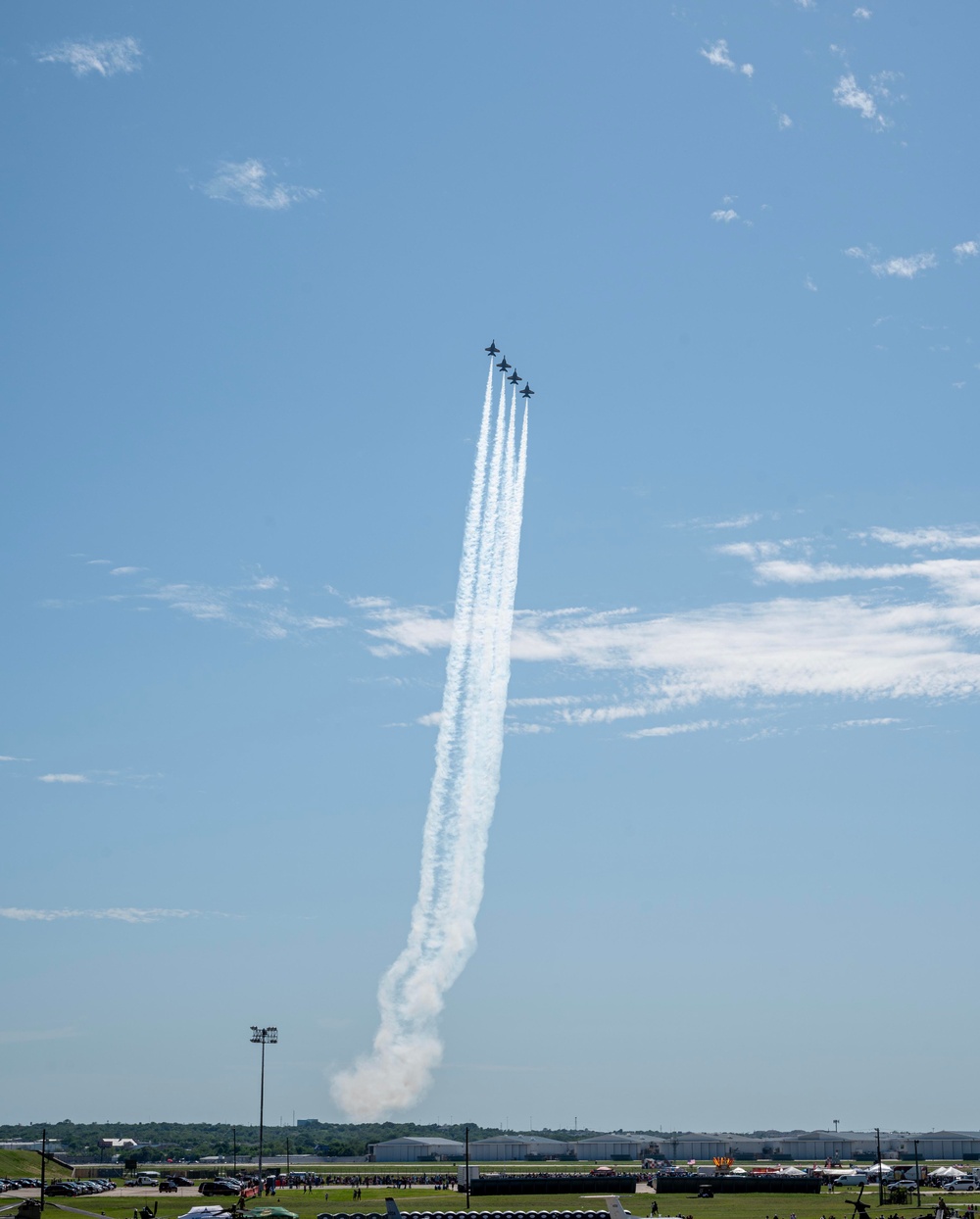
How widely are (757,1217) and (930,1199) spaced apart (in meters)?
23.9

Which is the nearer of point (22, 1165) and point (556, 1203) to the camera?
A: point (556, 1203)

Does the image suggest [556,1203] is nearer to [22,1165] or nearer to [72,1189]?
[72,1189]

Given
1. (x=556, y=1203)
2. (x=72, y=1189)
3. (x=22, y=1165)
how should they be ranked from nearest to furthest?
1. (x=556, y=1203)
2. (x=72, y=1189)
3. (x=22, y=1165)

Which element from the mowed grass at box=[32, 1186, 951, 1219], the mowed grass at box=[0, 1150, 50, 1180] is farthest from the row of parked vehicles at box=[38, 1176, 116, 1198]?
the mowed grass at box=[0, 1150, 50, 1180]

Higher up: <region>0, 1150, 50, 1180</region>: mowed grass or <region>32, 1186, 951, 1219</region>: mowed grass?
<region>32, 1186, 951, 1219</region>: mowed grass

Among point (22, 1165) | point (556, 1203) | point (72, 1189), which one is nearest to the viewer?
point (556, 1203)

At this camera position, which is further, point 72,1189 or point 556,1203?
point 72,1189

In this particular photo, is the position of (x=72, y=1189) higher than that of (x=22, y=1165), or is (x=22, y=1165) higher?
(x=72, y=1189)

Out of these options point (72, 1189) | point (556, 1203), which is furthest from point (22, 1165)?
point (556, 1203)

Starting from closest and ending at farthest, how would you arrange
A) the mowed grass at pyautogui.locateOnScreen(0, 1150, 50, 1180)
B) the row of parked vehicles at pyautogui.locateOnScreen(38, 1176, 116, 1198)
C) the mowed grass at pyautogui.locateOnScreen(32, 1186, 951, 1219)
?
the mowed grass at pyautogui.locateOnScreen(32, 1186, 951, 1219), the row of parked vehicles at pyautogui.locateOnScreen(38, 1176, 116, 1198), the mowed grass at pyautogui.locateOnScreen(0, 1150, 50, 1180)

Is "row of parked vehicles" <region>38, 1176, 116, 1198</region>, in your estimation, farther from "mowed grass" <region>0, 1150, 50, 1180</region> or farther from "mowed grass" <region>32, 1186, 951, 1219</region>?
"mowed grass" <region>0, 1150, 50, 1180</region>

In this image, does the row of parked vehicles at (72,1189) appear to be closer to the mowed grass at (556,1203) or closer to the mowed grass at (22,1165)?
the mowed grass at (556,1203)

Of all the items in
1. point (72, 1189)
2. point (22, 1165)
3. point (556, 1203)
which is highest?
point (556, 1203)

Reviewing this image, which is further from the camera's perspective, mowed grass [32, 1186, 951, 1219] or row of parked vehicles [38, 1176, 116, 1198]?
row of parked vehicles [38, 1176, 116, 1198]
